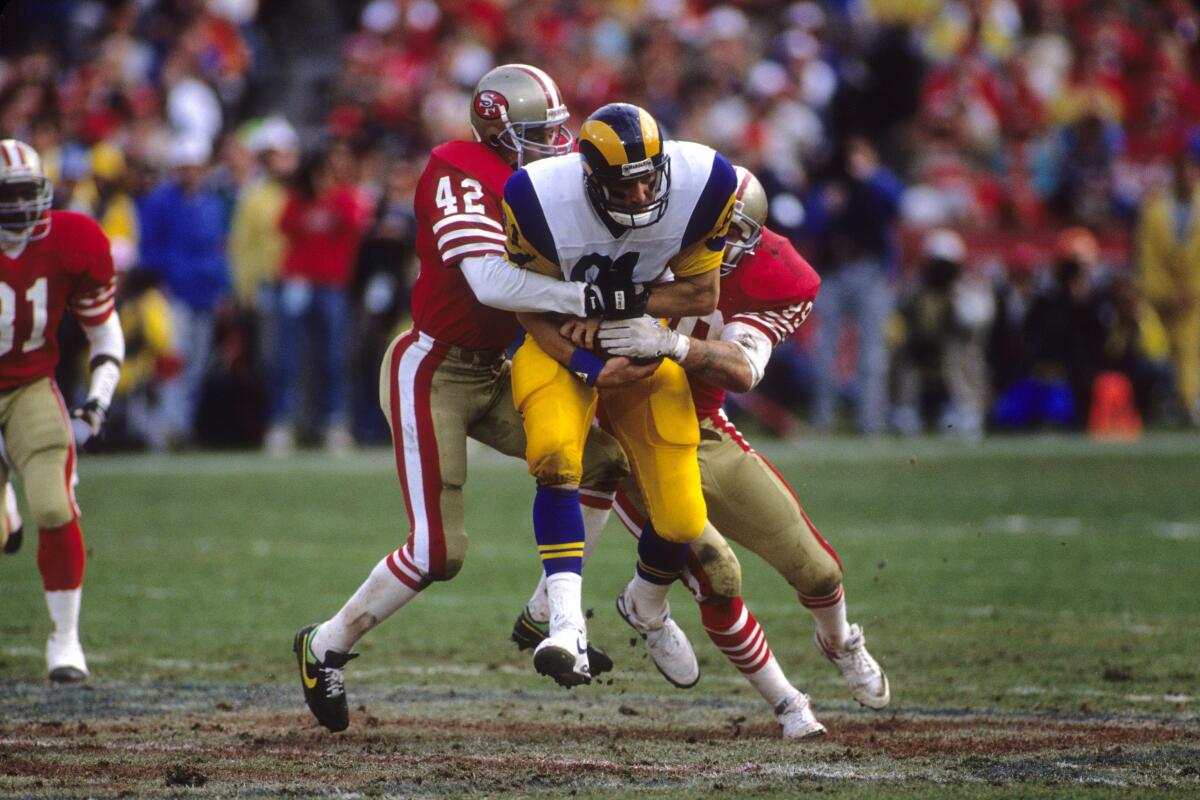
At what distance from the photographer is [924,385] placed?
14883 mm

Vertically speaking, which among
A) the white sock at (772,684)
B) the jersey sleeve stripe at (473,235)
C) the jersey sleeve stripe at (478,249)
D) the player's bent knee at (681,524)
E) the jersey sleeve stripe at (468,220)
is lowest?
the white sock at (772,684)

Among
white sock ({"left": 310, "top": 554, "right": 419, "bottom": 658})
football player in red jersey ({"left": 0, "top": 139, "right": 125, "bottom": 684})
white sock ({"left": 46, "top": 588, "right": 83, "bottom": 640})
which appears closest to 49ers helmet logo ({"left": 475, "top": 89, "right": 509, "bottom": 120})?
white sock ({"left": 310, "top": 554, "right": 419, "bottom": 658})

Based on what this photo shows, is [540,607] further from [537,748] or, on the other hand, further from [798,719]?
[798,719]

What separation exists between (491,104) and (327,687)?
1.87 metres

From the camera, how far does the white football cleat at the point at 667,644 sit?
585 cm

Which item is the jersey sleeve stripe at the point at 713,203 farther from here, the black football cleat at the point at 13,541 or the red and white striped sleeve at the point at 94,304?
the black football cleat at the point at 13,541

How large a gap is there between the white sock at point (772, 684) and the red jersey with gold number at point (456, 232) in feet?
4.28

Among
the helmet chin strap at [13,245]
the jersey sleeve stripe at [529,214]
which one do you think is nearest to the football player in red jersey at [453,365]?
the jersey sleeve stripe at [529,214]

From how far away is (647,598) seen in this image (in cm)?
579

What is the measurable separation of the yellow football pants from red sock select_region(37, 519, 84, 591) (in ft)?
6.73

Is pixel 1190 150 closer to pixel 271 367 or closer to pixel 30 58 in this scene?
pixel 271 367

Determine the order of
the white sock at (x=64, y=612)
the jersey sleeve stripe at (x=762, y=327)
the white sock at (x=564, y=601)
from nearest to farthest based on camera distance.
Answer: the white sock at (x=564, y=601) < the jersey sleeve stripe at (x=762, y=327) < the white sock at (x=64, y=612)

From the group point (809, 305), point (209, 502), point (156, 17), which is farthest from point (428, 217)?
point (156, 17)

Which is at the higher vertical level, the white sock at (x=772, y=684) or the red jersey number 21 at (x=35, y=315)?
the red jersey number 21 at (x=35, y=315)
